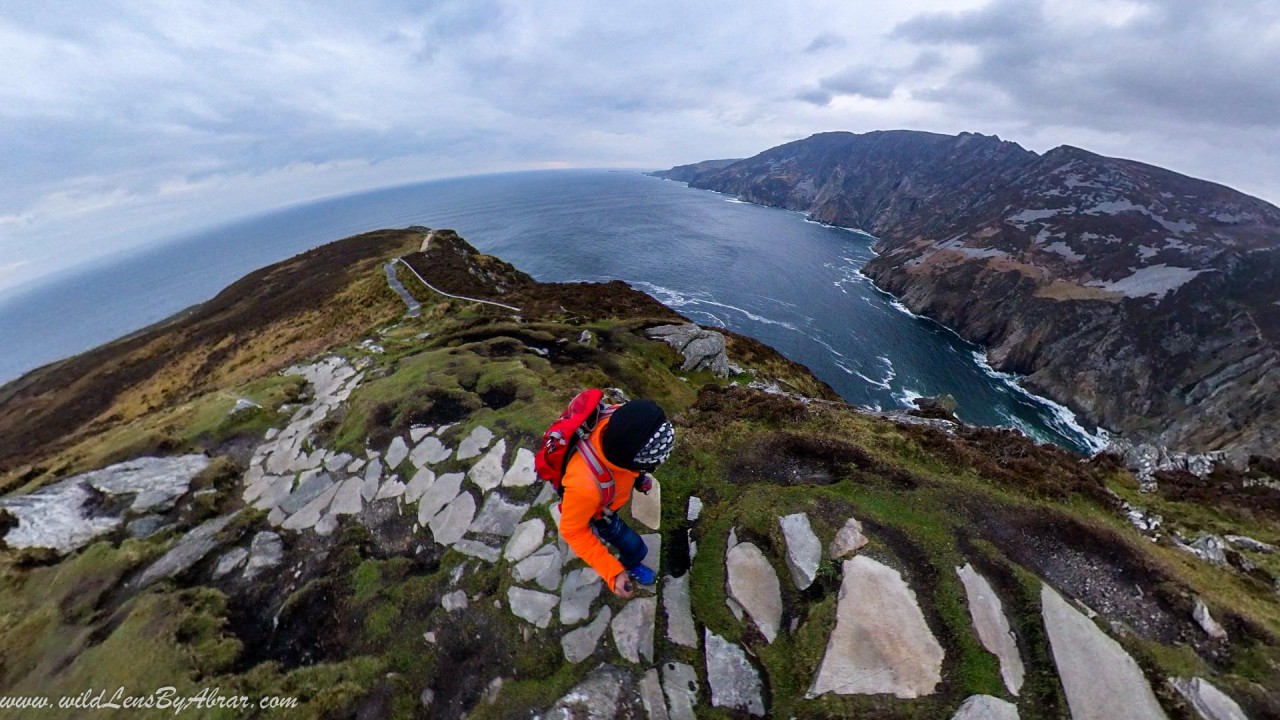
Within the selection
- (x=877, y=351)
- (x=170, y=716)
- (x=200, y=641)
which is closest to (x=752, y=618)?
(x=170, y=716)

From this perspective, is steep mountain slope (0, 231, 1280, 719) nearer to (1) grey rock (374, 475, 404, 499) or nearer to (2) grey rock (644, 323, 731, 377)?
(1) grey rock (374, 475, 404, 499)

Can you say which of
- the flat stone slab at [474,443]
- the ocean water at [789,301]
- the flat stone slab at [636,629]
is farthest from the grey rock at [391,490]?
the ocean water at [789,301]

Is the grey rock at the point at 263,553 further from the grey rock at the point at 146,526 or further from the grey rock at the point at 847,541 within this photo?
the grey rock at the point at 847,541

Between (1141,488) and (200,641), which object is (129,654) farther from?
(1141,488)

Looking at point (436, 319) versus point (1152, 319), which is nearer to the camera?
point (436, 319)

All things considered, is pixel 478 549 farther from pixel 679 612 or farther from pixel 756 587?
pixel 756 587

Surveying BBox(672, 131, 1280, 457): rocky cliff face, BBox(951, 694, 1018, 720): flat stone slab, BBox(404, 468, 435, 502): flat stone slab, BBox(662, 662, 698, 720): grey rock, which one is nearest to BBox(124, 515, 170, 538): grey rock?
BBox(404, 468, 435, 502): flat stone slab

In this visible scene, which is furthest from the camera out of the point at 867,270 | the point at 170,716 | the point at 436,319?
the point at 867,270
